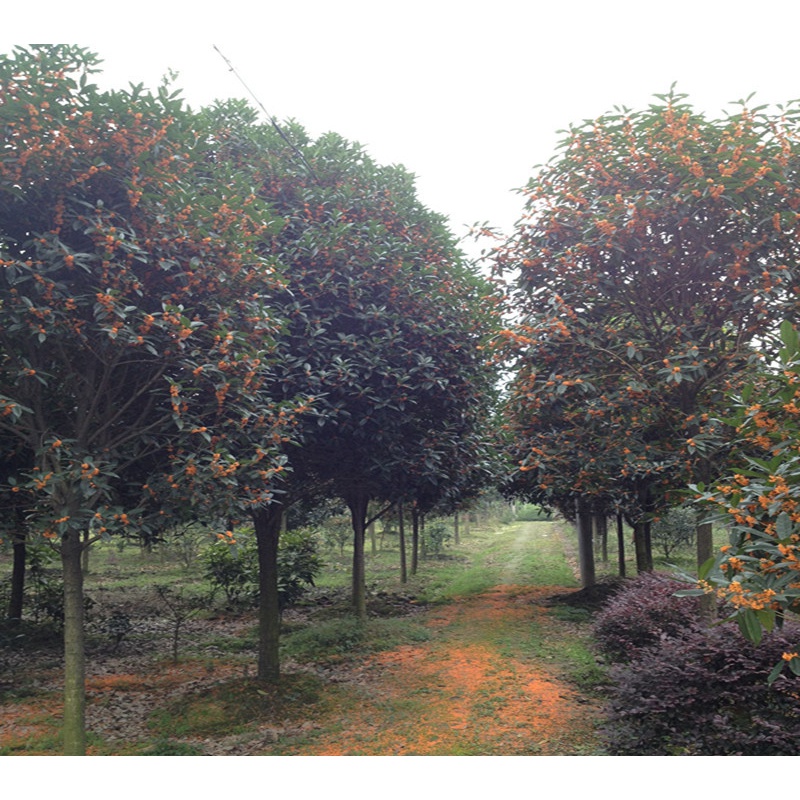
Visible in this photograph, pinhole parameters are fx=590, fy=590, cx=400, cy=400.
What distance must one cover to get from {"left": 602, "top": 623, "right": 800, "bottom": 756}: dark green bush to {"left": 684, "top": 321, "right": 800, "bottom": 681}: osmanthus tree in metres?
1.83

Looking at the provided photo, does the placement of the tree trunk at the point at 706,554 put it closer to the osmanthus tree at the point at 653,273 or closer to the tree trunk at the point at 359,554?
the osmanthus tree at the point at 653,273

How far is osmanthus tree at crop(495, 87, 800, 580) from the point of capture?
5727 millimetres

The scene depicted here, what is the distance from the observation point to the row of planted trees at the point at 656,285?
5715 mm

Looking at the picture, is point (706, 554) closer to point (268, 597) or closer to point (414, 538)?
point (268, 597)

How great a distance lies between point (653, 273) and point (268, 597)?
7119 mm

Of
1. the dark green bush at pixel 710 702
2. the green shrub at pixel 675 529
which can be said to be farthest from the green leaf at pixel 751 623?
the green shrub at pixel 675 529

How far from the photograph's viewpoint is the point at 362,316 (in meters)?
7.89

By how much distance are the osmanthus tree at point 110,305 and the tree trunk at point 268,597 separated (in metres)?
3.16

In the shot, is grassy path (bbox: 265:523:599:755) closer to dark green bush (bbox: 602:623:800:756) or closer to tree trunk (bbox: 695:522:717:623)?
dark green bush (bbox: 602:623:800:756)

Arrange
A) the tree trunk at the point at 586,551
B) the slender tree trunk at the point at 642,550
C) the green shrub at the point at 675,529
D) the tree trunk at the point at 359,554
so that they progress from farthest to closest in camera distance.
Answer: the green shrub at the point at 675,529 < the tree trunk at the point at 586,551 < the slender tree trunk at the point at 642,550 < the tree trunk at the point at 359,554

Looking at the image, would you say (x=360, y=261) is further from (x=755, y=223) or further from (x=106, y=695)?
(x=106, y=695)

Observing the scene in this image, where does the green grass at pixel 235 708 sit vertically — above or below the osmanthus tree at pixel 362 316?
below

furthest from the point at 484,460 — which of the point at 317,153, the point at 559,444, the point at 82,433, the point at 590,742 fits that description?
the point at 82,433

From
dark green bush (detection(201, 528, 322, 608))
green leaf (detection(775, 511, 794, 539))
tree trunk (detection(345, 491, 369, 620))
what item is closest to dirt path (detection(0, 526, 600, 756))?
tree trunk (detection(345, 491, 369, 620))
